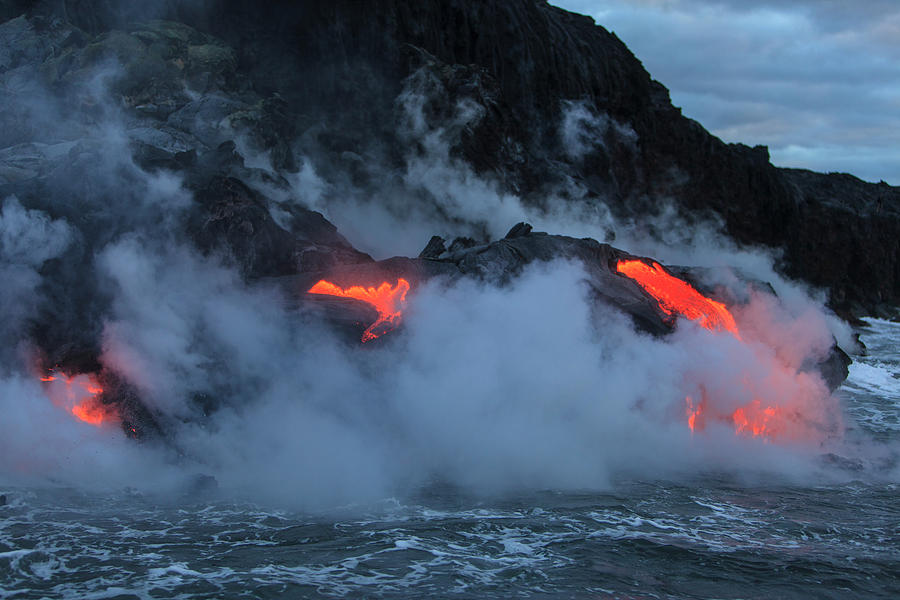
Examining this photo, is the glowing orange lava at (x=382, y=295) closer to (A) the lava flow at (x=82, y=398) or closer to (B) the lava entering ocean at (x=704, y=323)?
(A) the lava flow at (x=82, y=398)

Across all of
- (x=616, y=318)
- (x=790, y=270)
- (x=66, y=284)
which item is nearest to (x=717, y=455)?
(x=616, y=318)

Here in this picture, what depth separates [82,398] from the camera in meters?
15.2

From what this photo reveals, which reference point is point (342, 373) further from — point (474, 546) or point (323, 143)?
point (323, 143)

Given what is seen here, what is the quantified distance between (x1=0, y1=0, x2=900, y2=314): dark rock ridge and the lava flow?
530cm

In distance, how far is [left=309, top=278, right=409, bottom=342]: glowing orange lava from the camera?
16453 millimetres

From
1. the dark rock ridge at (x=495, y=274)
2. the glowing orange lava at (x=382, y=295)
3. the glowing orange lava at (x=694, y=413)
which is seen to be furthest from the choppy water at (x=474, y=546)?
→ the dark rock ridge at (x=495, y=274)

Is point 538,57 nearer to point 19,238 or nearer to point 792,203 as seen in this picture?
point 792,203

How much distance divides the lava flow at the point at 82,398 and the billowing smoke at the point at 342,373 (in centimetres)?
23

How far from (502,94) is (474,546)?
2275 cm

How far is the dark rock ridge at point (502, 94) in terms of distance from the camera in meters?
27.2

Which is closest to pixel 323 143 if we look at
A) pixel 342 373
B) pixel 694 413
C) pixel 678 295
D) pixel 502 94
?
pixel 502 94

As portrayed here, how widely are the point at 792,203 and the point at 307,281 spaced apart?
33.0m

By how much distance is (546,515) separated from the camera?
1271 centimetres

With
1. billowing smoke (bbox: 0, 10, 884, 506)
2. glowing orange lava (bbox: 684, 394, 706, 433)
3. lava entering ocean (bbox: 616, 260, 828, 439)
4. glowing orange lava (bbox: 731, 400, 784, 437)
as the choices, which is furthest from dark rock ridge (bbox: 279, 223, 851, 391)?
glowing orange lava (bbox: 731, 400, 784, 437)
